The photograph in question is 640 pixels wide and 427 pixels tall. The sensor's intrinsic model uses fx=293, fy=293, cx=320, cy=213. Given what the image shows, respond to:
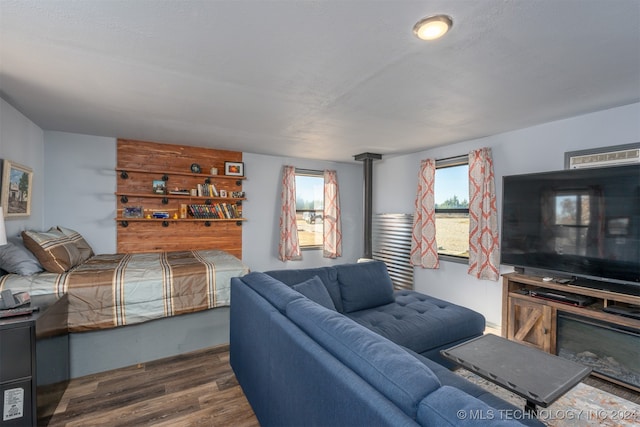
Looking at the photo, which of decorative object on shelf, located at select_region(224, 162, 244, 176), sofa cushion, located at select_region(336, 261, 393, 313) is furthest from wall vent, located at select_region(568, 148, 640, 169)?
decorative object on shelf, located at select_region(224, 162, 244, 176)

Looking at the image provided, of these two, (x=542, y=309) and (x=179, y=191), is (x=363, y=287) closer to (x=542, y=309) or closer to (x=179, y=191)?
(x=542, y=309)

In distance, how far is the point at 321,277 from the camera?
8.29ft

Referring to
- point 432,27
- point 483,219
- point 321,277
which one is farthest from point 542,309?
point 432,27

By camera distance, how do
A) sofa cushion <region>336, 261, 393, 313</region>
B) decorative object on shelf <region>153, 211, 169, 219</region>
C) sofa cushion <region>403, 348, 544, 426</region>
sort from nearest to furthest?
sofa cushion <region>403, 348, 544, 426</region> < sofa cushion <region>336, 261, 393, 313</region> < decorative object on shelf <region>153, 211, 169, 219</region>

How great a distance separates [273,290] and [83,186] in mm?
3302

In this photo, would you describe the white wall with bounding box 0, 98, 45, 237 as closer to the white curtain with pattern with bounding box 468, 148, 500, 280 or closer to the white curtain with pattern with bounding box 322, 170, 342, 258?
the white curtain with pattern with bounding box 322, 170, 342, 258

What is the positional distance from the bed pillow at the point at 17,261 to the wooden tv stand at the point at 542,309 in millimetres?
4063

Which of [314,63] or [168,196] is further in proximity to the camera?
[168,196]

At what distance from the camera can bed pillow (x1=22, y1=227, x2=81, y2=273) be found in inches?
92.2

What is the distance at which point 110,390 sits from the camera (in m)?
2.12

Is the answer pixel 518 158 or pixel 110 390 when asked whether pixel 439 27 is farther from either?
pixel 110 390

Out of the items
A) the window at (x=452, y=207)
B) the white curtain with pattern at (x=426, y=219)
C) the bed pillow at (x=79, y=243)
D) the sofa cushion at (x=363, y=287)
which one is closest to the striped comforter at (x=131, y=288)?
the bed pillow at (x=79, y=243)

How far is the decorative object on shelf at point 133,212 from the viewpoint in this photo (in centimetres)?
376

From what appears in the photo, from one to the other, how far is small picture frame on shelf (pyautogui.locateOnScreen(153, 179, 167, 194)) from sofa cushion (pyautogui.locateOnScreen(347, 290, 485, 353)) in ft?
9.79
